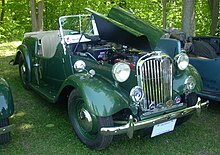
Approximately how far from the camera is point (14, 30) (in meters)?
13.8

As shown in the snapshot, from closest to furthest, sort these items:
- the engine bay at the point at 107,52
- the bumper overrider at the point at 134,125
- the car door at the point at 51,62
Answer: the bumper overrider at the point at 134,125
the engine bay at the point at 107,52
the car door at the point at 51,62

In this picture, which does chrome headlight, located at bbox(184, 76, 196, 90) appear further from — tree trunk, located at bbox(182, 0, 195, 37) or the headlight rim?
tree trunk, located at bbox(182, 0, 195, 37)

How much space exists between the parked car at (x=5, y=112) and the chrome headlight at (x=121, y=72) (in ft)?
4.34

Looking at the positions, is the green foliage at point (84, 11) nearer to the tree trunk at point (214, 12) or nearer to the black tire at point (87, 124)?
the tree trunk at point (214, 12)

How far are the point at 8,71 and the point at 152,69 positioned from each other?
465 cm

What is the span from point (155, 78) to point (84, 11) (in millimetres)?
9347

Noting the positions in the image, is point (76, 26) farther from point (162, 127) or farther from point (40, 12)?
point (40, 12)

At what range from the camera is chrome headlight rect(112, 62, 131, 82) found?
3.33m

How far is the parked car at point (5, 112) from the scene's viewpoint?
11.0ft

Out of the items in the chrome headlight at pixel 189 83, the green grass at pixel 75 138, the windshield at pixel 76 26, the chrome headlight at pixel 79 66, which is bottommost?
the green grass at pixel 75 138

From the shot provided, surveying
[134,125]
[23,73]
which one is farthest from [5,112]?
[23,73]

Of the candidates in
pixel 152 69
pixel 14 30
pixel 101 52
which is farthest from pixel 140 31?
pixel 14 30

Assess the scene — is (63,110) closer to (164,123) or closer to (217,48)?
(164,123)

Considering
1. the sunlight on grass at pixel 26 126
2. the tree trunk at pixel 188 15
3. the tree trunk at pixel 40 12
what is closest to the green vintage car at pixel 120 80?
the sunlight on grass at pixel 26 126
